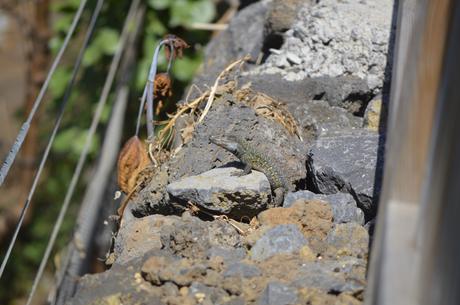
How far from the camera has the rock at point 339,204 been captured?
95.7 inches

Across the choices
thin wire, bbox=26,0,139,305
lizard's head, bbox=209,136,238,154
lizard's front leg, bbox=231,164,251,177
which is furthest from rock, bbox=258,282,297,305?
thin wire, bbox=26,0,139,305

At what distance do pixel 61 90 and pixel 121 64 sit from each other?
19.2 inches

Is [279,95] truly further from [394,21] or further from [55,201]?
[55,201]

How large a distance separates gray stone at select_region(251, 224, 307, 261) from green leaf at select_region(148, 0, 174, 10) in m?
4.38

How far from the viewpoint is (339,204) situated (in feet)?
8.11

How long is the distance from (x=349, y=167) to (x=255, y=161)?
0.27 m

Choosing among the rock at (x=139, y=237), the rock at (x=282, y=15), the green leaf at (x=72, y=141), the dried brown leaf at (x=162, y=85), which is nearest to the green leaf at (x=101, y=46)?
the green leaf at (x=72, y=141)

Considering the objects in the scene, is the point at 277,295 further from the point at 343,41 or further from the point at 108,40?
the point at 108,40

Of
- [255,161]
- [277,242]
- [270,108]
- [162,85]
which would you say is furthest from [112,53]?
[277,242]

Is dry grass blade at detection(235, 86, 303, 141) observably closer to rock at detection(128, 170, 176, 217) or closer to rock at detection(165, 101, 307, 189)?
rock at detection(165, 101, 307, 189)

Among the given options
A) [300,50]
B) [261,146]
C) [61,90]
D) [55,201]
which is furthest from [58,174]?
[261,146]

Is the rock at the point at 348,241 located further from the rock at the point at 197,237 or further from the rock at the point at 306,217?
the rock at the point at 197,237

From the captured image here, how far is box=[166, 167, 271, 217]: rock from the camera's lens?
2.48 m

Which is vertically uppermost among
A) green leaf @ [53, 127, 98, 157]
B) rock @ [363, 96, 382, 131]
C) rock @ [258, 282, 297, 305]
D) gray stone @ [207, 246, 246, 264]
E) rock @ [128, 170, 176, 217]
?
rock @ [363, 96, 382, 131]
